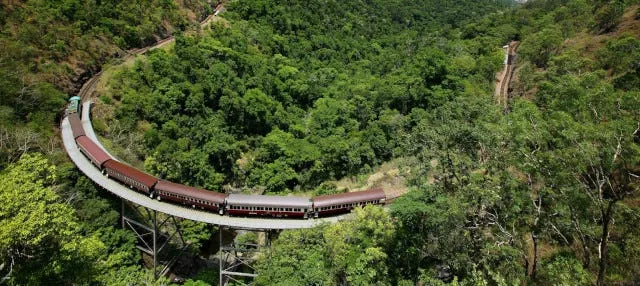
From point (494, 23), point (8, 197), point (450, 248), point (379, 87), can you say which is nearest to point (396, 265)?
point (450, 248)

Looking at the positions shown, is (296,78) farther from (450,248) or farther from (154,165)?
(450,248)

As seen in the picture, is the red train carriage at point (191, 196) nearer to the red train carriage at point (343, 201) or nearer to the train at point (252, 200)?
the train at point (252, 200)

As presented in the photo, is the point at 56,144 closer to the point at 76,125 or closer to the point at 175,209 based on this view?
the point at 76,125

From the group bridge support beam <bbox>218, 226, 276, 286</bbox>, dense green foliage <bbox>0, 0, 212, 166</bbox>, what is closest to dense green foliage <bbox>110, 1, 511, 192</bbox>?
dense green foliage <bbox>0, 0, 212, 166</bbox>

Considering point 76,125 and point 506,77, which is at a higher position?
point 506,77

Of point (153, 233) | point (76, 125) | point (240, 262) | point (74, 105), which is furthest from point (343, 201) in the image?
point (74, 105)

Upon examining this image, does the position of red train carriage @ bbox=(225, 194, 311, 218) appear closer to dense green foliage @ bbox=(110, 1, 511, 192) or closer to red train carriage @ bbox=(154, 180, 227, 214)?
red train carriage @ bbox=(154, 180, 227, 214)

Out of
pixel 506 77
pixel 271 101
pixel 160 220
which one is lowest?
pixel 160 220
